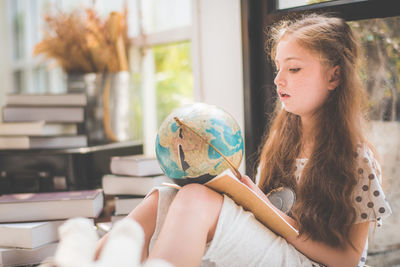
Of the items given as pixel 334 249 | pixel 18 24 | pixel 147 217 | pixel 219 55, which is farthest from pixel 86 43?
pixel 18 24

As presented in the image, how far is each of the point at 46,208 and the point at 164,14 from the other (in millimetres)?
1376

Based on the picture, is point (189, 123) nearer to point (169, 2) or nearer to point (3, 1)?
point (169, 2)

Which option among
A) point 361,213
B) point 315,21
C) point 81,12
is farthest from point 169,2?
point 361,213

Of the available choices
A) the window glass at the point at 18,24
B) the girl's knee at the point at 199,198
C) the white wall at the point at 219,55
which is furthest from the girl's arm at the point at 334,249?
the window glass at the point at 18,24

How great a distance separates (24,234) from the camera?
1363mm

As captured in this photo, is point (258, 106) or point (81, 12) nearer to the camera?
point (258, 106)

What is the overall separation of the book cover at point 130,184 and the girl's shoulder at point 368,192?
72 centimetres

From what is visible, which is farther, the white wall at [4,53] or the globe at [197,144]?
the white wall at [4,53]

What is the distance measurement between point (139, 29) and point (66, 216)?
4.62ft

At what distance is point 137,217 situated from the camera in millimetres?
1186

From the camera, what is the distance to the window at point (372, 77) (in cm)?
143

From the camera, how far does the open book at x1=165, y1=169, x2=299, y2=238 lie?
3.42 feet

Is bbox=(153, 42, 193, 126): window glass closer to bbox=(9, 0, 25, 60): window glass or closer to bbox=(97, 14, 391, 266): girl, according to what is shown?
bbox=(97, 14, 391, 266): girl

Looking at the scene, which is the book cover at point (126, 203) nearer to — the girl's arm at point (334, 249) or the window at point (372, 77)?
the window at point (372, 77)
